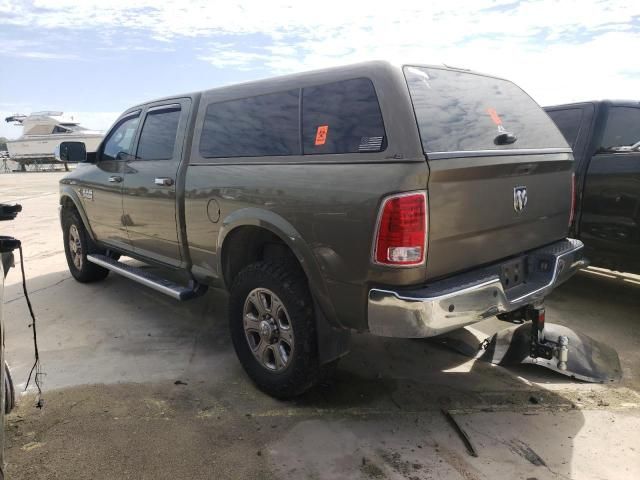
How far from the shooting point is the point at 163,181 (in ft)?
13.0

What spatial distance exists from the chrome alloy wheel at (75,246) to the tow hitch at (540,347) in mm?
4158

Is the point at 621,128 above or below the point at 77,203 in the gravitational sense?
above

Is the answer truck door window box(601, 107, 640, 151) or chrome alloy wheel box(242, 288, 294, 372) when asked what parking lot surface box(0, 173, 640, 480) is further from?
truck door window box(601, 107, 640, 151)

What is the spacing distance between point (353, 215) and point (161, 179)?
82.3 inches

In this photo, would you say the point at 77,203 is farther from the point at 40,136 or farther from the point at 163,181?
the point at 40,136

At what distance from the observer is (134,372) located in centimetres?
364

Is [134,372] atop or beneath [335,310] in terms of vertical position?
beneath

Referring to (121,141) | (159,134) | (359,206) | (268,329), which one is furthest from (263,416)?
(121,141)

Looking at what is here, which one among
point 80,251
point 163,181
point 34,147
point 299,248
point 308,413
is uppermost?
point 163,181

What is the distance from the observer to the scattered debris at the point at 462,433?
2635mm

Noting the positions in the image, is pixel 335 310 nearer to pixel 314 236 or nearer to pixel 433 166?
pixel 314 236

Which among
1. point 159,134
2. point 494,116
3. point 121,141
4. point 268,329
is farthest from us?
point 121,141

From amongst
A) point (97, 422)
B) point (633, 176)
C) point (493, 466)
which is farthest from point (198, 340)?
point (633, 176)

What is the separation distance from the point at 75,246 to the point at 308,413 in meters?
4.07
